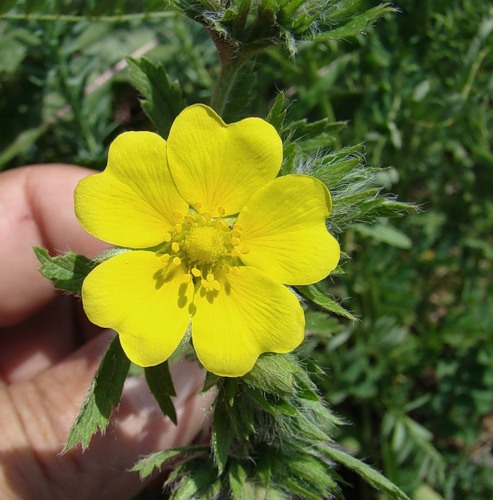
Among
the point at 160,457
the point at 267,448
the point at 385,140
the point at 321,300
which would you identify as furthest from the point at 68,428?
the point at 385,140

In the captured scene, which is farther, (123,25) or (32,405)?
(123,25)

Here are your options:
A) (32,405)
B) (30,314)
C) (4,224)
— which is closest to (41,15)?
(4,224)

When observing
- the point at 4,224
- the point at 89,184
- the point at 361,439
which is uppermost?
the point at 89,184

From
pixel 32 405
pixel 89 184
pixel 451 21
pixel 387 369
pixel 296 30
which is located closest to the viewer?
pixel 89 184

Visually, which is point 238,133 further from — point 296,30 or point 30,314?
point 30,314

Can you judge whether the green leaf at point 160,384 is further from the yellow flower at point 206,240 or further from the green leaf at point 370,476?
the green leaf at point 370,476

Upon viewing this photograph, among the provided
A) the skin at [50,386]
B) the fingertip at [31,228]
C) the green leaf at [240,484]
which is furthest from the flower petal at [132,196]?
the fingertip at [31,228]
